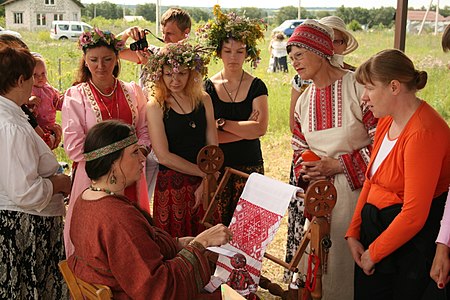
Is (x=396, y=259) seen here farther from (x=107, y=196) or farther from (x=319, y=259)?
(x=107, y=196)

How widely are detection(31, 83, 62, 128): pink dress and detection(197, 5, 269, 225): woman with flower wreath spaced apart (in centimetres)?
116

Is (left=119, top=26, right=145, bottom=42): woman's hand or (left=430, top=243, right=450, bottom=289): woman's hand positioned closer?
(left=430, top=243, right=450, bottom=289): woman's hand

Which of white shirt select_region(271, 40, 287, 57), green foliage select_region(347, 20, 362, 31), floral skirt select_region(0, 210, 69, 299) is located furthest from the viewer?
green foliage select_region(347, 20, 362, 31)

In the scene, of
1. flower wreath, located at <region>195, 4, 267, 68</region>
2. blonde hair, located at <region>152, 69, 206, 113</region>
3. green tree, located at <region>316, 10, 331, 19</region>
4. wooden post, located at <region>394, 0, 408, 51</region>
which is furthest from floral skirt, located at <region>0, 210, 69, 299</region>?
green tree, located at <region>316, 10, 331, 19</region>

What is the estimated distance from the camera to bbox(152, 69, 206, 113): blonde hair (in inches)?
119

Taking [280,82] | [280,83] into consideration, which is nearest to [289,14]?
[280,82]

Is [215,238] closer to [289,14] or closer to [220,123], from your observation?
[220,123]

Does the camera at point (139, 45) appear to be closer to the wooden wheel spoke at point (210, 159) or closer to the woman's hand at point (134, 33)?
the woman's hand at point (134, 33)

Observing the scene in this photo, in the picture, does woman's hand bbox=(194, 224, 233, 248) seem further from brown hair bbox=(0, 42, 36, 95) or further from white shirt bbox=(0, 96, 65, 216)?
brown hair bbox=(0, 42, 36, 95)

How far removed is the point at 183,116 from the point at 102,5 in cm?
782

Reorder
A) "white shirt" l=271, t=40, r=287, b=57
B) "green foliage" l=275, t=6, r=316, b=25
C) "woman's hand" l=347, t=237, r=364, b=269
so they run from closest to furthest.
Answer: "woman's hand" l=347, t=237, r=364, b=269 → "white shirt" l=271, t=40, r=287, b=57 → "green foliage" l=275, t=6, r=316, b=25

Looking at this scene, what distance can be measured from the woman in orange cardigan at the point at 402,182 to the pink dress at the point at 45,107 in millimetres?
2327

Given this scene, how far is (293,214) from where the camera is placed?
3248 mm

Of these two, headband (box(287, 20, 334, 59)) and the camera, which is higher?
headband (box(287, 20, 334, 59))
